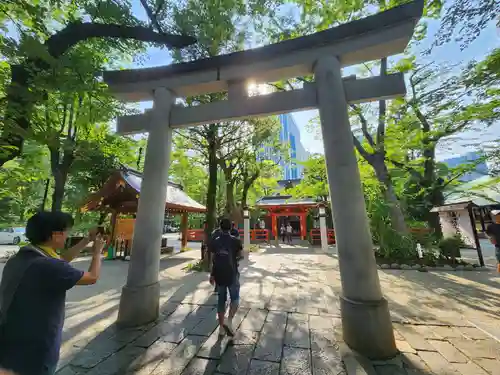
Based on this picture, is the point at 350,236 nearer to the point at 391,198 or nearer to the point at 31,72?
the point at 31,72

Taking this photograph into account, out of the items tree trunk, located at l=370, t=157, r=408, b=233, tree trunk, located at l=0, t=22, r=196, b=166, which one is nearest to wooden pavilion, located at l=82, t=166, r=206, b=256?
tree trunk, located at l=0, t=22, r=196, b=166

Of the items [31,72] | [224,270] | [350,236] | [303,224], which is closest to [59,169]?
[31,72]

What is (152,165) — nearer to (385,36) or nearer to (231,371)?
(231,371)

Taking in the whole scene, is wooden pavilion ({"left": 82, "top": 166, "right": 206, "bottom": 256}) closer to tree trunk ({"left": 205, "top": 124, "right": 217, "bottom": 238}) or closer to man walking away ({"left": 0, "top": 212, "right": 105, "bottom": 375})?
tree trunk ({"left": 205, "top": 124, "right": 217, "bottom": 238})

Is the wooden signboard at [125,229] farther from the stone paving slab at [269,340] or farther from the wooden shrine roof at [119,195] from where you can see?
the stone paving slab at [269,340]

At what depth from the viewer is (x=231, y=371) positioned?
9.00ft

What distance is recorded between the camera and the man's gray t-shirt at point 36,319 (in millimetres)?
1485

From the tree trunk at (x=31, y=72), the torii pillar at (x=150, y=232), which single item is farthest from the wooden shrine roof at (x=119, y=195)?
the tree trunk at (x=31, y=72)

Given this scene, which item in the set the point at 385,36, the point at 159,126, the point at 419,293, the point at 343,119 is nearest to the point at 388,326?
the point at 343,119

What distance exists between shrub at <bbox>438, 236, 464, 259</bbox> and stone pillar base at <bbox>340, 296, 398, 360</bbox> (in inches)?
299

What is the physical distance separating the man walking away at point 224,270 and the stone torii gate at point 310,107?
1.30 meters

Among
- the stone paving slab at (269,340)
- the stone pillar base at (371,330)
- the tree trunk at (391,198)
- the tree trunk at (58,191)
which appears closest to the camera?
the stone paving slab at (269,340)

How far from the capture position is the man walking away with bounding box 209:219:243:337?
11.8ft

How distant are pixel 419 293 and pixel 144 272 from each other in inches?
253
